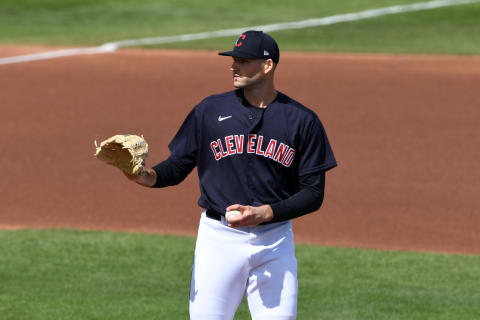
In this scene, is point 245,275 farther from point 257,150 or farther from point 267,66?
point 267,66

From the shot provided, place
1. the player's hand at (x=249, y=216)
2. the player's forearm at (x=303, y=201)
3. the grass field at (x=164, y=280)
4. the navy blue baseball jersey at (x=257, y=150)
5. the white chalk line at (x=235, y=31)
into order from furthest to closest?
the white chalk line at (x=235, y=31), the grass field at (x=164, y=280), the navy blue baseball jersey at (x=257, y=150), the player's forearm at (x=303, y=201), the player's hand at (x=249, y=216)

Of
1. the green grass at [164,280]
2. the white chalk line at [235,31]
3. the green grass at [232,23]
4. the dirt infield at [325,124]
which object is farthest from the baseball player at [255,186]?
the green grass at [232,23]

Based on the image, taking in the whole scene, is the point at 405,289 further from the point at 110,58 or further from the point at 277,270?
the point at 110,58

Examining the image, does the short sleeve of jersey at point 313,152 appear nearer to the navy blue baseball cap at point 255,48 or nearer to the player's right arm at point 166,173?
the navy blue baseball cap at point 255,48

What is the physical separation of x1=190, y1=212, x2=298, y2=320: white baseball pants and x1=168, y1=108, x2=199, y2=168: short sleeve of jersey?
0.42 metres

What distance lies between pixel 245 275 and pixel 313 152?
2.30ft

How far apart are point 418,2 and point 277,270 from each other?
2028 centimetres

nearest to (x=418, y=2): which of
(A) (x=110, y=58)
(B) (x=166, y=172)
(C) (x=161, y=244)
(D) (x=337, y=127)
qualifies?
(A) (x=110, y=58)

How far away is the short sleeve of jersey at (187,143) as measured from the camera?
4949 millimetres

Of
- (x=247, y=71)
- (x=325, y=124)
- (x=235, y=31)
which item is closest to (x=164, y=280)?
(x=247, y=71)

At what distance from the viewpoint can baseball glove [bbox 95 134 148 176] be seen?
15.6ft

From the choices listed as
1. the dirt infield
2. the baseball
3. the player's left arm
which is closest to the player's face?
the player's left arm

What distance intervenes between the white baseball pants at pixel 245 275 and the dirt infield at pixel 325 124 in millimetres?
4755

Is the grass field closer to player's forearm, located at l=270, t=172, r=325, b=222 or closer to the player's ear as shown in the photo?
player's forearm, located at l=270, t=172, r=325, b=222
